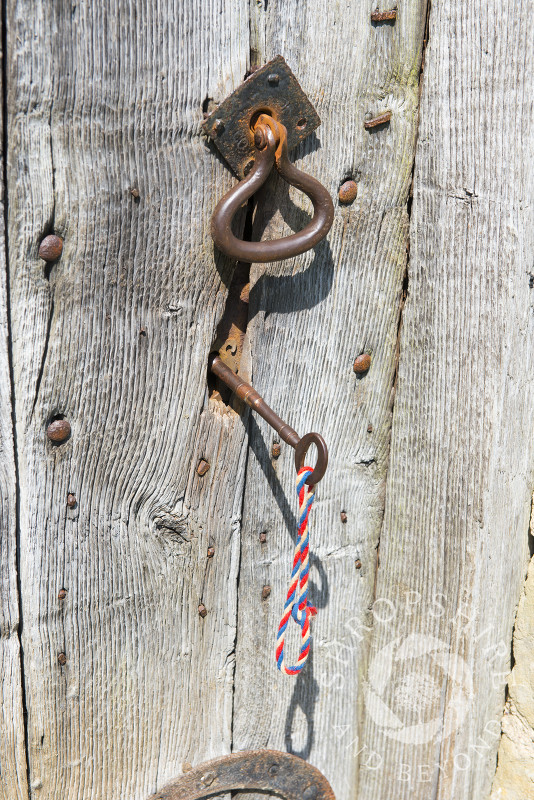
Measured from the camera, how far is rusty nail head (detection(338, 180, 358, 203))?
88 centimetres

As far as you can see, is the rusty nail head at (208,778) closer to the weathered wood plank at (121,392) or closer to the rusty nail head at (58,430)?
the weathered wood plank at (121,392)

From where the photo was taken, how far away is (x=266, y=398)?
0.93 m

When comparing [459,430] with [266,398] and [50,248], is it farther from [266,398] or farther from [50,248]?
[50,248]

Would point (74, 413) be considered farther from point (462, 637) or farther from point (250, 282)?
point (462, 637)

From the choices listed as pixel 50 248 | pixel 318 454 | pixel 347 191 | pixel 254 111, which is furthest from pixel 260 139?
pixel 318 454

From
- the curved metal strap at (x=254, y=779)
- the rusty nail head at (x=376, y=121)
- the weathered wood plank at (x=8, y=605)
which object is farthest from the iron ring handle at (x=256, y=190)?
the curved metal strap at (x=254, y=779)

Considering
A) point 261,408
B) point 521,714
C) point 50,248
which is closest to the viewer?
point 50,248

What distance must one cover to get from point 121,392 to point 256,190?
0.99ft

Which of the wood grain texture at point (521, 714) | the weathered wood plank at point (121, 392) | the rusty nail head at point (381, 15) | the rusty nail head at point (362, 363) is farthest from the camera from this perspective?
the wood grain texture at point (521, 714)

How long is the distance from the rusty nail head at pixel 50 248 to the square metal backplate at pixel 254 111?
A: 0.73 feet

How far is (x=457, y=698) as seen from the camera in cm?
110

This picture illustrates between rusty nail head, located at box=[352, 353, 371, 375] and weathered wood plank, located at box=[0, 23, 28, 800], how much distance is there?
487mm

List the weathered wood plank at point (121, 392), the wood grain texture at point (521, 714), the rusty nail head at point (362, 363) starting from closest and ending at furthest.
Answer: the weathered wood plank at point (121, 392) < the rusty nail head at point (362, 363) < the wood grain texture at point (521, 714)

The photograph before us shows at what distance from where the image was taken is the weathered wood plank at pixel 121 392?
711 mm
